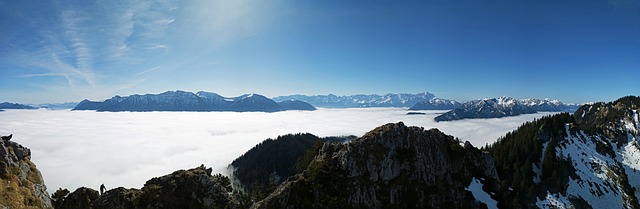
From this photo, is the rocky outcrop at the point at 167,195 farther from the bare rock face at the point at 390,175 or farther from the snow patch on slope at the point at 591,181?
the snow patch on slope at the point at 591,181

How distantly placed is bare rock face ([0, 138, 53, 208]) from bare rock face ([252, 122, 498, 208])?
3352 cm

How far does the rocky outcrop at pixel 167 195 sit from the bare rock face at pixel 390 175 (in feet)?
31.6

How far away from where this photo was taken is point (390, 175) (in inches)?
2697

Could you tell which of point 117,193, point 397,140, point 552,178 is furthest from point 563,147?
point 117,193

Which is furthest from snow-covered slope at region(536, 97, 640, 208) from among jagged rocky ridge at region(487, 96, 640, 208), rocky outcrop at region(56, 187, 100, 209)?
rocky outcrop at region(56, 187, 100, 209)

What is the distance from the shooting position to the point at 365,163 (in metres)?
68.8

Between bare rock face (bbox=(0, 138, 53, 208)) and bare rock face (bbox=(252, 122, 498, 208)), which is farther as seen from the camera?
bare rock face (bbox=(252, 122, 498, 208))

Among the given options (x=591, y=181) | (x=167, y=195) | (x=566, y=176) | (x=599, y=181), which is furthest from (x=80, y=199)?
(x=599, y=181)

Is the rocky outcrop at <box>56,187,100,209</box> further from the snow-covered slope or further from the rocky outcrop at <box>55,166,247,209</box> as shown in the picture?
the snow-covered slope

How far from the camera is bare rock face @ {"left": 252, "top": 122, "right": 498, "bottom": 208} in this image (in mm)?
63781

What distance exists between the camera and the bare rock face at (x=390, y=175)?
63.8 meters

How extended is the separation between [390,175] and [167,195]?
4364 cm

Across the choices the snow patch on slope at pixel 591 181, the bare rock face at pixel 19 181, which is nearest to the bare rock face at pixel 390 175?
the bare rock face at pixel 19 181

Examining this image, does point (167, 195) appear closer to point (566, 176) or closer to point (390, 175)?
point (390, 175)
